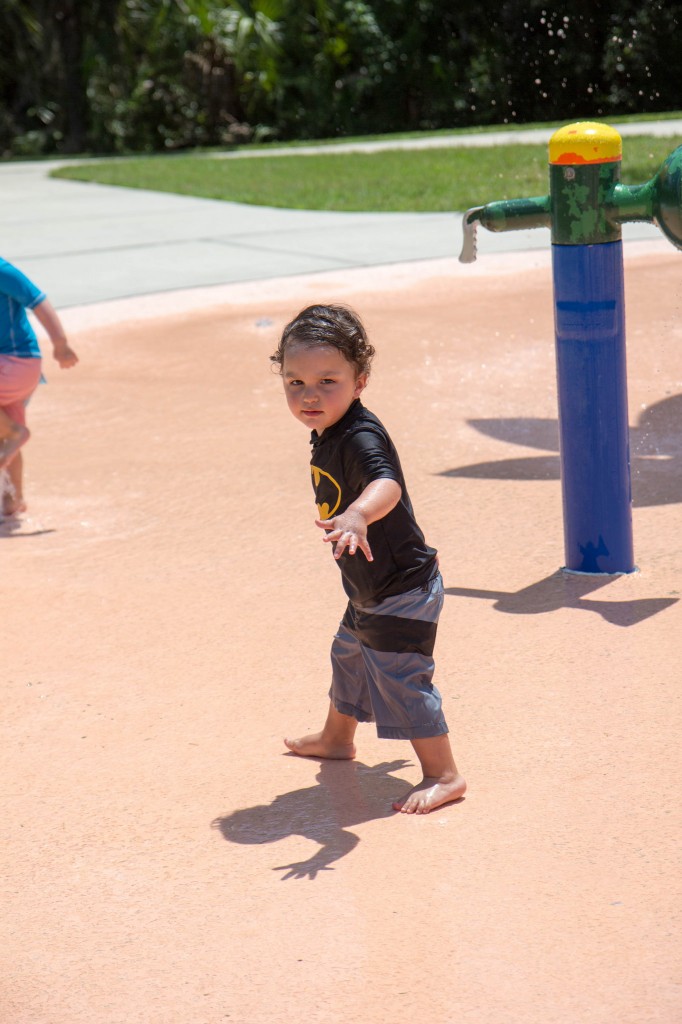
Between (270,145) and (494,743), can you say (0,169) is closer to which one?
(270,145)

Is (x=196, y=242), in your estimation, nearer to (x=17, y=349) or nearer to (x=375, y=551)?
(x=17, y=349)

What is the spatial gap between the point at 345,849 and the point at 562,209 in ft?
6.92

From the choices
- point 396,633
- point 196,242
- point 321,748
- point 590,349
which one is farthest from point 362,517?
point 196,242

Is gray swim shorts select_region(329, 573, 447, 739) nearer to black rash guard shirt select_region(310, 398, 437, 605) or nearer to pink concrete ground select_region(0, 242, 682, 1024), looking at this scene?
black rash guard shirt select_region(310, 398, 437, 605)

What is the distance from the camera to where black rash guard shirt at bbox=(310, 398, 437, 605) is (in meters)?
2.89

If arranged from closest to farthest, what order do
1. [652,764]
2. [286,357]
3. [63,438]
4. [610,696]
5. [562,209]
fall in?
1. [286,357]
2. [652,764]
3. [610,696]
4. [562,209]
5. [63,438]

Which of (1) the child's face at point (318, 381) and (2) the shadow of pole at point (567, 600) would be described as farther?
(2) the shadow of pole at point (567, 600)

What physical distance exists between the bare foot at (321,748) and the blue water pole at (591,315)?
4.43 feet

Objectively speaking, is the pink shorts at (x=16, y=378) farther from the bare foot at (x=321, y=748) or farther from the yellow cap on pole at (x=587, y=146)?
the bare foot at (x=321, y=748)

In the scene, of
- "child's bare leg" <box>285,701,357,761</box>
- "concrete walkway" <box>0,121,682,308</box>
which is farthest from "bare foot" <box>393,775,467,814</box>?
"concrete walkway" <box>0,121,682,308</box>

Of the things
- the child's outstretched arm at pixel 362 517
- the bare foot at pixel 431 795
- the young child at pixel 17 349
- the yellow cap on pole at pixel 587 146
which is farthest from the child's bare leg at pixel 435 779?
the young child at pixel 17 349

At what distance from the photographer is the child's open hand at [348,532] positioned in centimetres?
261

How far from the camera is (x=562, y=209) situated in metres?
4.07

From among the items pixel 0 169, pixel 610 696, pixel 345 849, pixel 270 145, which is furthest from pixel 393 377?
pixel 270 145
